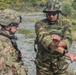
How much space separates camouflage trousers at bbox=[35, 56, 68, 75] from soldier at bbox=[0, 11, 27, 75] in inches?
17.0

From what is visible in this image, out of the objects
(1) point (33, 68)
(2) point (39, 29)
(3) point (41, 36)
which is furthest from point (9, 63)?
(1) point (33, 68)

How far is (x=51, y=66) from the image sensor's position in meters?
5.98

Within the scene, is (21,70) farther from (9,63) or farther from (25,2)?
(25,2)

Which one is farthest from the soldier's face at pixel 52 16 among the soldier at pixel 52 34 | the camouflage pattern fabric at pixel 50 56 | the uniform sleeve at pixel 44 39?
the uniform sleeve at pixel 44 39

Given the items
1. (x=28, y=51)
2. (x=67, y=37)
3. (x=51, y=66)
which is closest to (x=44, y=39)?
(x=67, y=37)

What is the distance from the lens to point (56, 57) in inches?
230

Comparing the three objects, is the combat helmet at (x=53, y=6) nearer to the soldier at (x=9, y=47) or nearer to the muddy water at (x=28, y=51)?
the soldier at (x=9, y=47)

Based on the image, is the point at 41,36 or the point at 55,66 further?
the point at 55,66

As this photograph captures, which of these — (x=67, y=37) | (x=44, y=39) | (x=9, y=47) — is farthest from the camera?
(x=67, y=37)

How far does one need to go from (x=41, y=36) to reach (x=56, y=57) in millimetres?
942

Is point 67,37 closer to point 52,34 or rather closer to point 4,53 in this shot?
point 52,34

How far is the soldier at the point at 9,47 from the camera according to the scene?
4.46 metres

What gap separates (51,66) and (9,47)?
1597 mm

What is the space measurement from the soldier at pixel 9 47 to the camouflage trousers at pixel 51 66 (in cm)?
43
